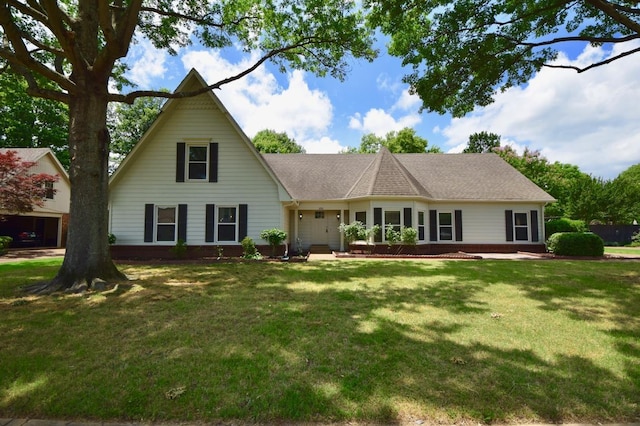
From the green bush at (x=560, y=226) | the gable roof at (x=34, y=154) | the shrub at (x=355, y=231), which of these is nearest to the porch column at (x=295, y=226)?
the shrub at (x=355, y=231)

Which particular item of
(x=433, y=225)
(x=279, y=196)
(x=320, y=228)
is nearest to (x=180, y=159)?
(x=279, y=196)

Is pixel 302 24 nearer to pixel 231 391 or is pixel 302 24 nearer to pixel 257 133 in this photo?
pixel 231 391

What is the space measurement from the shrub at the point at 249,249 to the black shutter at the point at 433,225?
Result: 33.1 feet

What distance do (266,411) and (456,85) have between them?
11.7 meters

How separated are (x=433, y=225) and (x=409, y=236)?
3.03 meters

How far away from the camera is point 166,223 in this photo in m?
14.2

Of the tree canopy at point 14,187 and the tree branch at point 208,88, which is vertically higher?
the tree branch at point 208,88

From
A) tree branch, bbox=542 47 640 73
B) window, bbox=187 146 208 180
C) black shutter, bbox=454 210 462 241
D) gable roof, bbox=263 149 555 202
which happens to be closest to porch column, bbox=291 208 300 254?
gable roof, bbox=263 149 555 202

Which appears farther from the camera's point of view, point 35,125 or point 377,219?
point 35,125

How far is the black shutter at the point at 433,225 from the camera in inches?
691

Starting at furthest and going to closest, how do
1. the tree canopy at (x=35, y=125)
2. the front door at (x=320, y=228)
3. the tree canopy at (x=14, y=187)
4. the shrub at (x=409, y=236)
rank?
the tree canopy at (x=35, y=125) < the front door at (x=320, y=228) < the tree canopy at (x=14, y=187) < the shrub at (x=409, y=236)

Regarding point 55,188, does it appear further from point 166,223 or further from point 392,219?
point 392,219

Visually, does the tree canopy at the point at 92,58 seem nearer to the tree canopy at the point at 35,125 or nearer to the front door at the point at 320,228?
the front door at the point at 320,228

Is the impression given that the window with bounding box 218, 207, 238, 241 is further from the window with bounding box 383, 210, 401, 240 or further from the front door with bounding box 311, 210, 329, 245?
the window with bounding box 383, 210, 401, 240
